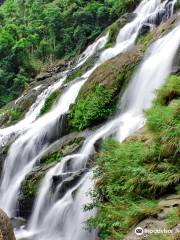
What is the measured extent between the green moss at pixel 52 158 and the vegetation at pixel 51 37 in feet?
61.7

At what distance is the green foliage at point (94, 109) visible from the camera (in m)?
15.0

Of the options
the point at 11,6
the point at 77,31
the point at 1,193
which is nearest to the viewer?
the point at 1,193

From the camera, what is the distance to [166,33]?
1739 centimetres

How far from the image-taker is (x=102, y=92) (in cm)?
1547

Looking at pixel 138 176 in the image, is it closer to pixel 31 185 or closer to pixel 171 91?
pixel 171 91

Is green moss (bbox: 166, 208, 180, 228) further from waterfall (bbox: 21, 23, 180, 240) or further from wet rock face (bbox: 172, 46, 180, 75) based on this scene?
wet rock face (bbox: 172, 46, 180, 75)

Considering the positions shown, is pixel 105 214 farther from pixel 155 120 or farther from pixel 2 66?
pixel 2 66

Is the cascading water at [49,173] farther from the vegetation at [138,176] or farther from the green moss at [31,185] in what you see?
the vegetation at [138,176]

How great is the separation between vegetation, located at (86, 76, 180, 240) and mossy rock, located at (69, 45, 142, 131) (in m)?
6.26

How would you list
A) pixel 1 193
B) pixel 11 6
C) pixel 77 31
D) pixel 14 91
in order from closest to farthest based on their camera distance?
pixel 1 193 < pixel 14 91 < pixel 77 31 < pixel 11 6

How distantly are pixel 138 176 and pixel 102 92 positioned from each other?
8100 mm

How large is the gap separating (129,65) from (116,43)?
9312 mm

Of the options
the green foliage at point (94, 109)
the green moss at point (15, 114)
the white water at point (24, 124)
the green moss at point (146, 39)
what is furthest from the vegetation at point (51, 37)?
the green foliage at point (94, 109)

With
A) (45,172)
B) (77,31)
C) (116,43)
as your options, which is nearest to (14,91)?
(77,31)
